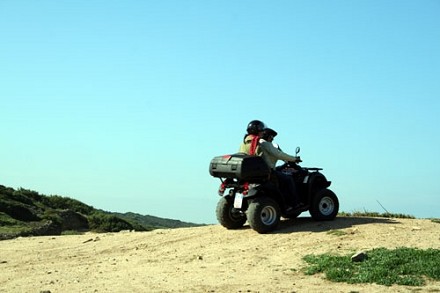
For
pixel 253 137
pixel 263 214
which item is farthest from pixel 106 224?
pixel 263 214

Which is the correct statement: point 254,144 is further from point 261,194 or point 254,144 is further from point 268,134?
point 261,194

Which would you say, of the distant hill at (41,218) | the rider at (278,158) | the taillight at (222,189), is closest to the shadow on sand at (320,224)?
the rider at (278,158)

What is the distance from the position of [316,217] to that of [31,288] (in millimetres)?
6829

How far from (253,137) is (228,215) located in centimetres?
188

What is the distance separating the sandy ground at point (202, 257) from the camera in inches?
390

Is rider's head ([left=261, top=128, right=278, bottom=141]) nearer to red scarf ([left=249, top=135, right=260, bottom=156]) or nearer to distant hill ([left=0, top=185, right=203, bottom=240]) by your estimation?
red scarf ([left=249, top=135, right=260, bottom=156])

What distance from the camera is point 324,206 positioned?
48.1 feet

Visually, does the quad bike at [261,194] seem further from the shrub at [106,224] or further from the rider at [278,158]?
the shrub at [106,224]

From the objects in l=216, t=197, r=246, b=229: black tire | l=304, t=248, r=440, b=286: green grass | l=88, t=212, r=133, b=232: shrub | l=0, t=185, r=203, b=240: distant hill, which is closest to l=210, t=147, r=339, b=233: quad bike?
l=216, t=197, r=246, b=229: black tire

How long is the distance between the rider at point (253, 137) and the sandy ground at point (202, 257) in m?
1.78

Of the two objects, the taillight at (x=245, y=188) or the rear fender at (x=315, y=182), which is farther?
the rear fender at (x=315, y=182)

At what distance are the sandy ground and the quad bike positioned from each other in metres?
0.31

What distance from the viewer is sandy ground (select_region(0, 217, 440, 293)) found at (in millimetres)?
9898

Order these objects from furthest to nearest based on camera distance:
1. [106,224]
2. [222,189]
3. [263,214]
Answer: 1. [106,224]
2. [222,189]
3. [263,214]
